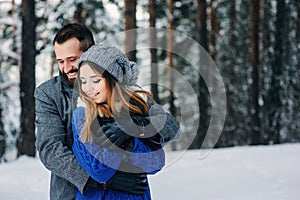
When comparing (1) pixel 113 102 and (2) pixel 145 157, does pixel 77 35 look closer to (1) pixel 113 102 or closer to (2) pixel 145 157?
(1) pixel 113 102

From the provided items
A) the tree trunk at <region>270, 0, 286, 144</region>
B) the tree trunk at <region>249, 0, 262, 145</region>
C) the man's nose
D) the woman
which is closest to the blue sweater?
the woman

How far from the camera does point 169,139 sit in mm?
2205

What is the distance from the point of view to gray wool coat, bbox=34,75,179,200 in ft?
7.06

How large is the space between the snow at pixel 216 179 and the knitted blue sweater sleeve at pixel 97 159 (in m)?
2.58

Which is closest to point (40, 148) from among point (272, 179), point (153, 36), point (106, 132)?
point (106, 132)

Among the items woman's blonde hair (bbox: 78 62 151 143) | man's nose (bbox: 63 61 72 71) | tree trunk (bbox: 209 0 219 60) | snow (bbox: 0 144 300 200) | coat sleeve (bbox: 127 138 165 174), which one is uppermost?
tree trunk (bbox: 209 0 219 60)

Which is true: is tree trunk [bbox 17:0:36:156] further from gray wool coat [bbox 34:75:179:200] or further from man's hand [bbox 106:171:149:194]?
man's hand [bbox 106:171:149:194]

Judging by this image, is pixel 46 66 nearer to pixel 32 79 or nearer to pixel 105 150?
pixel 32 79

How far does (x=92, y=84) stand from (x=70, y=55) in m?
0.30

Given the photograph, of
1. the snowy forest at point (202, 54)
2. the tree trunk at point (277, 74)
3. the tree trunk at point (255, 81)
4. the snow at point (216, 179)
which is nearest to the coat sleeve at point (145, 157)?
the snow at point (216, 179)

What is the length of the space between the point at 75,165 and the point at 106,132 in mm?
205

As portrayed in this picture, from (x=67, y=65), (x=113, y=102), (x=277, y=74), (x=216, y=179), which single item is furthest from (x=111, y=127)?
(x=277, y=74)

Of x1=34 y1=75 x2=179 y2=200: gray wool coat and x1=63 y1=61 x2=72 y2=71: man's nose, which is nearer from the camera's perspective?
x1=34 y1=75 x2=179 y2=200: gray wool coat

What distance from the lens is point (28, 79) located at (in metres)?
9.89
